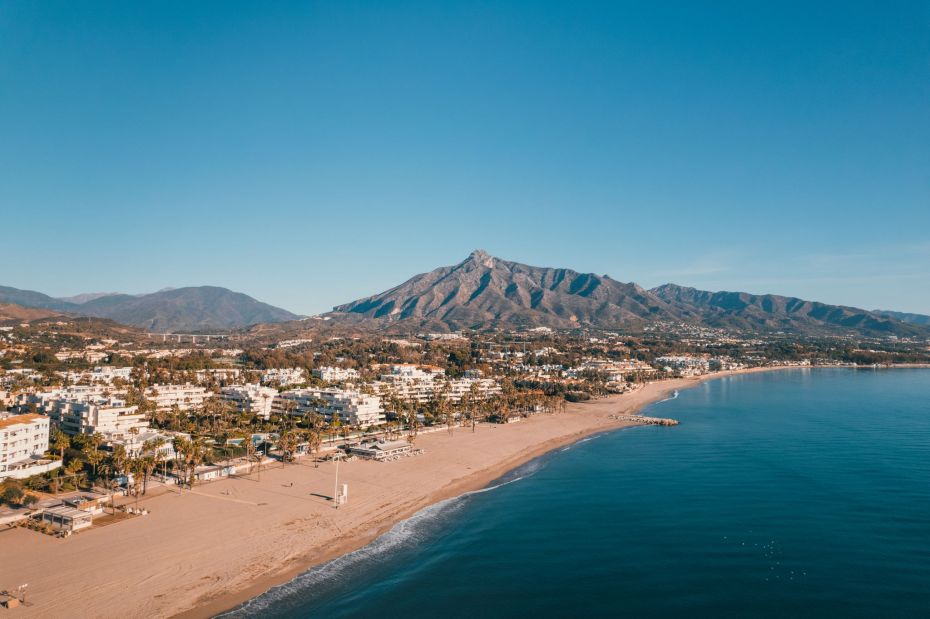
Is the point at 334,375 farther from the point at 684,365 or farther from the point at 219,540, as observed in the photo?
the point at 684,365

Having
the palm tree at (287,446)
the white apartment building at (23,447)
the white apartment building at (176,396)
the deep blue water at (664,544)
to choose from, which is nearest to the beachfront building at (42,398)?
the white apartment building at (176,396)

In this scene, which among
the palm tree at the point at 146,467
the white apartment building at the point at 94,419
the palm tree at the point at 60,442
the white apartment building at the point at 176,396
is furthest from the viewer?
the white apartment building at the point at 176,396

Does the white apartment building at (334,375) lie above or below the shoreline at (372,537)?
above

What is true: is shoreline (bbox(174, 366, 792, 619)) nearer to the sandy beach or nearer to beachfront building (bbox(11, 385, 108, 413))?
the sandy beach

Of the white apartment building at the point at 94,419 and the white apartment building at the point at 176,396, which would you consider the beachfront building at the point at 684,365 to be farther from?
the white apartment building at the point at 94,419

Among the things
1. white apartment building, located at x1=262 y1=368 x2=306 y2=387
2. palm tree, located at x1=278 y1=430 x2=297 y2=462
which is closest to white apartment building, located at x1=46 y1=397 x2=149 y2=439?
palm tree, located at x1=278 y1=430 x2=297 y2=462

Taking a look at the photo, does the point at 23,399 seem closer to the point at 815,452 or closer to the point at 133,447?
the point at 133,447

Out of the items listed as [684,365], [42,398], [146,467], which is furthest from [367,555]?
[684,365]
